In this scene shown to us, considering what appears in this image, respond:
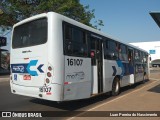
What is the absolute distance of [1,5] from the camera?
3575 cm

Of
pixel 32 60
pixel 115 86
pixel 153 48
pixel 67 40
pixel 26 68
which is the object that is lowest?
pixel 115 86

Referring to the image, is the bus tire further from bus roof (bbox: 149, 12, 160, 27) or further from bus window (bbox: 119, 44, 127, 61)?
bus roof (bbox: 149, 12, 160, 27)

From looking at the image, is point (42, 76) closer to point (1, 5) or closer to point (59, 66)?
point (59, 66)

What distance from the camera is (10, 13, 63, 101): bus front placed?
893 centimetres

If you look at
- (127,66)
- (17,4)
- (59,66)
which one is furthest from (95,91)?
(17,4)

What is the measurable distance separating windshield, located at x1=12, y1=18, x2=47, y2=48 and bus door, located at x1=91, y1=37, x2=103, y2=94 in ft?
8.36

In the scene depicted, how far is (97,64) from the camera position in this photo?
37.7 ft

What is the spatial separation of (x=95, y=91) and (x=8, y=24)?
27.0 metres

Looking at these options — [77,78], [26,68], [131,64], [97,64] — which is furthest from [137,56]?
[26,68]

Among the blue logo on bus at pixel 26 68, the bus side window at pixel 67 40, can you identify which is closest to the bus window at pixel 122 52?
the bus side window at pixel 67 40

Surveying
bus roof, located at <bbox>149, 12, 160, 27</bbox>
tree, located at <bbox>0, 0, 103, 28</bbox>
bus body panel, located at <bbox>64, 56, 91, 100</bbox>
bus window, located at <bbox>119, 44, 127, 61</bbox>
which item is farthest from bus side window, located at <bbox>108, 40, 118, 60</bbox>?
tree, located at <bbox>0, 0, 103, 28</bbox>

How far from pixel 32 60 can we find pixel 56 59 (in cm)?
115

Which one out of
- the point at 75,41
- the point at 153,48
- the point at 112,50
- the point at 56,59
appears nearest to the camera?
the point at 56,59

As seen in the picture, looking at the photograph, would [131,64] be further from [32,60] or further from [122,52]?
[32,60]
